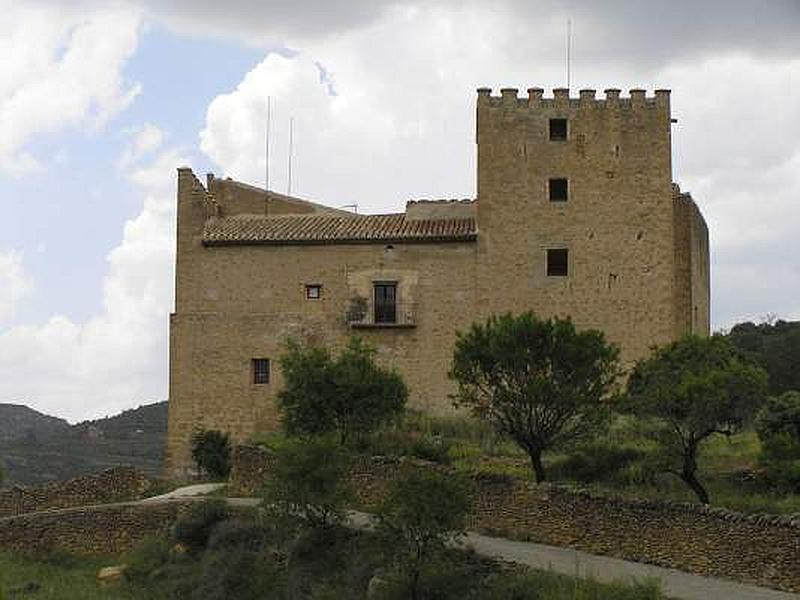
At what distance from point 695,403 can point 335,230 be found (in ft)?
49.1

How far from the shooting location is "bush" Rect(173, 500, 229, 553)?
81.9 ft

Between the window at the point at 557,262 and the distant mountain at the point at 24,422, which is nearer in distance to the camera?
the window at the point at 557,262

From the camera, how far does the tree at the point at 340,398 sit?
26.8 metres

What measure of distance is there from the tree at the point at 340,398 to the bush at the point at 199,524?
257 cm

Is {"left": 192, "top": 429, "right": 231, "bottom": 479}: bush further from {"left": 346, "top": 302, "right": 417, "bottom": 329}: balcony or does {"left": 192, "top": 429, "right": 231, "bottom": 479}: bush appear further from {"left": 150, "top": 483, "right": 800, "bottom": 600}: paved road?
{"left": 150, "top": 483, "right": 800, "bottom": 600}: paved road

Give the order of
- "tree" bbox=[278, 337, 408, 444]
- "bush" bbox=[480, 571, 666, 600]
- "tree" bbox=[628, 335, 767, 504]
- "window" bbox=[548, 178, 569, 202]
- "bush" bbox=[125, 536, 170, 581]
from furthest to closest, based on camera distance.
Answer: "window" bbox=[548, 178, 569, 202] < "tree" bbox=[278, 337, 408, 444] < "bush" bbox=[125, 536, 170, 581] < "tree" bbox=[628, 335, 767, 504] < "bush" bbox=[480, 571, 666, 600]

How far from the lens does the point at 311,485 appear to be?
22078 mm

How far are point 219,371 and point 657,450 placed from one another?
13703 mm

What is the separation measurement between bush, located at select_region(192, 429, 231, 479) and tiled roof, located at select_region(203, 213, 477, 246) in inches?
198

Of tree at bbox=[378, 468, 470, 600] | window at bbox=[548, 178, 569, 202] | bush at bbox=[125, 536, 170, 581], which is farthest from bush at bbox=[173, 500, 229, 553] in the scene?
window at bbox=[548, 178, 569, 202]

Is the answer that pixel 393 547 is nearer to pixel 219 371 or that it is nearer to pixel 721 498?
pixel 721 498

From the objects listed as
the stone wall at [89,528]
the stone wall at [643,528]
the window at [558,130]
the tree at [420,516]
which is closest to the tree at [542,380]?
the stone wall at [643,528]

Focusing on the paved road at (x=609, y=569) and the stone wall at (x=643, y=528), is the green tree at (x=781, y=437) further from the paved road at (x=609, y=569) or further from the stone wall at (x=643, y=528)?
the paved road at (x=609, y=569)

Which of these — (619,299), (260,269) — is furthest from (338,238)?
(619,299)
